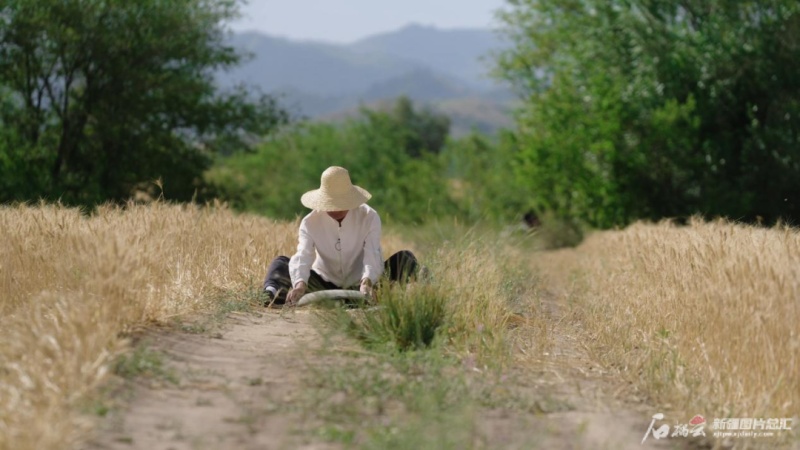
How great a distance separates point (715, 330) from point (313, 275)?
371 centimetres

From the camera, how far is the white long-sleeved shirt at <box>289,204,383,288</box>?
860 centimetres

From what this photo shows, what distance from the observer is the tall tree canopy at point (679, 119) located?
1118 inches

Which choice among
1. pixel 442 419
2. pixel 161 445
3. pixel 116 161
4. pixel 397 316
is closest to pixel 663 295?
pixel 397 316

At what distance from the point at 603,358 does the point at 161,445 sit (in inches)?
140

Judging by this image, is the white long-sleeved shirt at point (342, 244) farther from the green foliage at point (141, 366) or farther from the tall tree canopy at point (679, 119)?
the tall tree canopy at point (679, 119)

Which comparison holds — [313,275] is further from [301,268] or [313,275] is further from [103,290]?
[103,290]

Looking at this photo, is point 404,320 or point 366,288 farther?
point 366,288

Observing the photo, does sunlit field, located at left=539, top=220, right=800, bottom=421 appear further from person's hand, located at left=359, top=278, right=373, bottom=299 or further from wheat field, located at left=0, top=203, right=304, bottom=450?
wheat field, located at left=0, top=203, right=304, bottom=450

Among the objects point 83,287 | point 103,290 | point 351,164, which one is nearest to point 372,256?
point 83,287

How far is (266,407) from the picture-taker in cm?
521

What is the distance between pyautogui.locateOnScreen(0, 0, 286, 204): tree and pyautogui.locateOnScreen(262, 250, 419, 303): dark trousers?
16236 millimetres

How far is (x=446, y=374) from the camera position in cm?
607

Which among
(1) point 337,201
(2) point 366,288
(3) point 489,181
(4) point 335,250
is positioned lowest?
(3) point 489,181

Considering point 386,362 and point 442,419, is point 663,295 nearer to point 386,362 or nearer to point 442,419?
point 386,362
